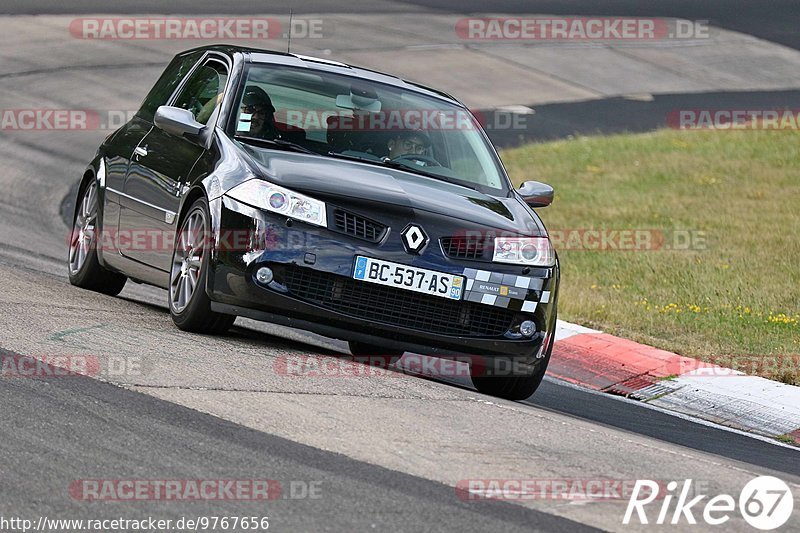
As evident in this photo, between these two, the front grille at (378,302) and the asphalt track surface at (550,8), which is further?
the asphalt track surface at (550,8)

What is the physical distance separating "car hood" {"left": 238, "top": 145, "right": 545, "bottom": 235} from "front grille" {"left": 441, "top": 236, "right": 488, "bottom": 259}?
128 millimetres

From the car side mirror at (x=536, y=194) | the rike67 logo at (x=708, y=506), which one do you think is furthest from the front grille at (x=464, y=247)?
the rike67 logo at (x=708, y=506)

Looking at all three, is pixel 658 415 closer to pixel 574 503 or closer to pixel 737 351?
pixel 737 351

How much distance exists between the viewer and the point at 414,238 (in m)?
7.66

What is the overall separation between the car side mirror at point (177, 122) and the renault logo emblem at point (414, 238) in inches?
63.3

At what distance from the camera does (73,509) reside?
4.93m

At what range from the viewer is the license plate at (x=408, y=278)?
7605 millimetres

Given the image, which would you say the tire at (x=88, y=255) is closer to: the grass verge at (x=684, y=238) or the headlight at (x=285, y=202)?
the headlight at (x=285, y=202)

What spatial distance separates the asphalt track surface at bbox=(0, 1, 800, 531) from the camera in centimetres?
516
